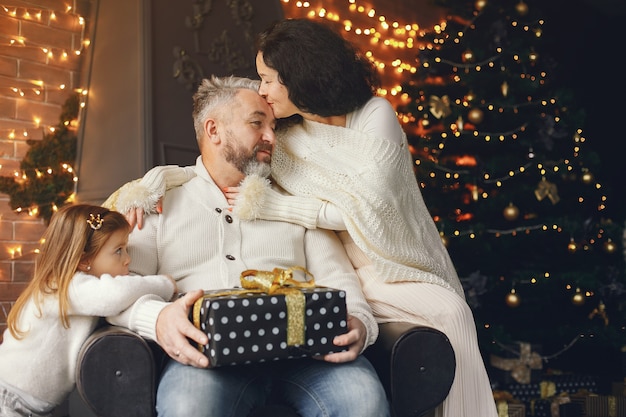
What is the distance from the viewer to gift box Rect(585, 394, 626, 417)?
4023mm

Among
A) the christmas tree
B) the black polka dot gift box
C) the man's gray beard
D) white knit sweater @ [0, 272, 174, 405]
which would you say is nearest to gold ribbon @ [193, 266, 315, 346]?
the black polka dot gift box

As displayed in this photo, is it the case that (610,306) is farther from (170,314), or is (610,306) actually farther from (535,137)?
(170,314)

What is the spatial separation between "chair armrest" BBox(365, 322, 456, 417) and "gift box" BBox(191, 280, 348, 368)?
222 millimetres

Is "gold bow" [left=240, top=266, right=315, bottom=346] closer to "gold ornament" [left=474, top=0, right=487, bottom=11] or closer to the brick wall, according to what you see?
the brick wall

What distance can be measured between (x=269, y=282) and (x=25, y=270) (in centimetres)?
225

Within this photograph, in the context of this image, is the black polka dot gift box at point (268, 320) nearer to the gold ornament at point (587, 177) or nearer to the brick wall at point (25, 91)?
the brick wall at point (25, 91)

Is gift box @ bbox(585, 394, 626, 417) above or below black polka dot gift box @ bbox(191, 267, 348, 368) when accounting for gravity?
below

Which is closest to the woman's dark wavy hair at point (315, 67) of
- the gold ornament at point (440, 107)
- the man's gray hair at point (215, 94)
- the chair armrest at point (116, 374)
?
the man's gray hair at point (215, 94)

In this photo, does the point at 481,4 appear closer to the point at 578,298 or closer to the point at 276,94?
the point at 578,298

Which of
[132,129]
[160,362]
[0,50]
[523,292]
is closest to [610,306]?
[523,292]

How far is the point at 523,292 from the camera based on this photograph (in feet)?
13.3

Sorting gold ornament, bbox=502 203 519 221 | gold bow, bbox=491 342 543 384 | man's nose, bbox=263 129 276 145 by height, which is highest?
man's nose, bbox=263 129 276 145

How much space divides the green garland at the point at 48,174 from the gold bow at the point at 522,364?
2502 millimetres

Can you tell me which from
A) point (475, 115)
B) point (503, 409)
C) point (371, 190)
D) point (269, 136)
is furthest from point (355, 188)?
point (475, 115)
